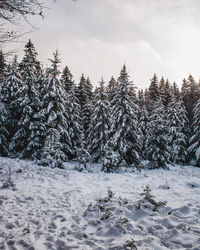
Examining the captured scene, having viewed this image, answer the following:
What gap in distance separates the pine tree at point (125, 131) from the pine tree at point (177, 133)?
33.2 ft

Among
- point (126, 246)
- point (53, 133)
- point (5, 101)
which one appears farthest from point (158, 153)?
point (5, 101)

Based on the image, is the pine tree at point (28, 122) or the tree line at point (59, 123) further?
the pine tree at point (28, 122)

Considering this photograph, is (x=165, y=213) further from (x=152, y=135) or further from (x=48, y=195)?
(x=152, y=135)

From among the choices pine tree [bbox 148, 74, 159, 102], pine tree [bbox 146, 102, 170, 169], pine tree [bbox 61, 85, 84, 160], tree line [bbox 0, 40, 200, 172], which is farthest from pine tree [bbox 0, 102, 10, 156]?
pine tree [bbox 148, 74, 159, 102]

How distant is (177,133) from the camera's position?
1037 inches

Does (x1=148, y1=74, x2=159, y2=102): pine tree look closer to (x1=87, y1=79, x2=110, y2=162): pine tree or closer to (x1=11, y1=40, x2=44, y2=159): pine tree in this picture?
(x1=87, y1=79, x2=110, y2=162): pine tree

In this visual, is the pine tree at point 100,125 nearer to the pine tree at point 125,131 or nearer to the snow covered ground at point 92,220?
the pine tree at point 125,131

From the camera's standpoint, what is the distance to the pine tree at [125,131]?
17.6m

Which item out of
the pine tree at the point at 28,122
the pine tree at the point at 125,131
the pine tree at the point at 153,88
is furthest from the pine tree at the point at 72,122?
the pine tree at the point at 153,88

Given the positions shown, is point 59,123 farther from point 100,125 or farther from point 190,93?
point 190,93

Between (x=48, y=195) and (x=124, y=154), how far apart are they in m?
11.5

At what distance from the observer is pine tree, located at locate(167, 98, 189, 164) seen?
1006 inches

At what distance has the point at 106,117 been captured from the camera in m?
23.0

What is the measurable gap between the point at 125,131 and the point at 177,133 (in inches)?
501
